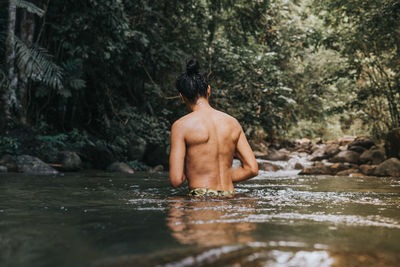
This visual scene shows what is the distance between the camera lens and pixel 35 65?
9641 millimetres

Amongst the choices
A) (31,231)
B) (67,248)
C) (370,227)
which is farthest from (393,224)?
(31,231)

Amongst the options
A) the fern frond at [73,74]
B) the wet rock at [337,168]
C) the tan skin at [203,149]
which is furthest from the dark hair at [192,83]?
the wet rock at [337,168]

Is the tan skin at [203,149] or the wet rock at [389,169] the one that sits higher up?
the tan skin at [203,149]

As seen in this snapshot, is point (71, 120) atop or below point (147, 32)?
below

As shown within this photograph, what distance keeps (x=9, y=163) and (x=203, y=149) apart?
620cm

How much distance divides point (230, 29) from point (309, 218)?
1360cm

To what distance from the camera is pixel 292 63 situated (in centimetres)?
2244

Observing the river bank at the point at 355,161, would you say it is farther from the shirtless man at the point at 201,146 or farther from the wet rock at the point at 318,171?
the shirtless man at the point at 201,146

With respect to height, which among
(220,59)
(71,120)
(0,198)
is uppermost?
(220,59)

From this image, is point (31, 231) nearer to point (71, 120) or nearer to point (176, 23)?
point (71, 120)

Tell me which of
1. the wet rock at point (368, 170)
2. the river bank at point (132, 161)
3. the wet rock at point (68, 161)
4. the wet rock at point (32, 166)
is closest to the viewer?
the wet rock at point (32, 166)

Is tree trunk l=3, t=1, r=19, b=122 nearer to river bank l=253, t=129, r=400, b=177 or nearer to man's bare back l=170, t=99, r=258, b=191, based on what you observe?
man's bare back l=170, t=99, r=258, b=191

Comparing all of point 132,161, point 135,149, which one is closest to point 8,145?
point 132,161

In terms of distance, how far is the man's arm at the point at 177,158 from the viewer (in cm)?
360
